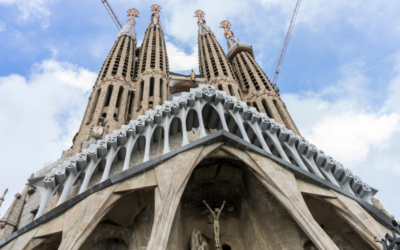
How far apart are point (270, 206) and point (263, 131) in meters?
2.84

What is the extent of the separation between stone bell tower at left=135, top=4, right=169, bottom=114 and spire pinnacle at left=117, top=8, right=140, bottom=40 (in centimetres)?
127

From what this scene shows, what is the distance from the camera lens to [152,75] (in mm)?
22734

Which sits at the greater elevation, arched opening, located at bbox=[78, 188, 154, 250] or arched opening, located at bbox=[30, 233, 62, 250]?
arched opening, located at bbox=[78, 188, 154, 250]

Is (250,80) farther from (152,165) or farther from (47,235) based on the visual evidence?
(47,235)

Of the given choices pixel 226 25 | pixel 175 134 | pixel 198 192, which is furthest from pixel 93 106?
pixel 226 25

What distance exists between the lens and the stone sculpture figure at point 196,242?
35.7 ft

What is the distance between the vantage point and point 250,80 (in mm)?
25859

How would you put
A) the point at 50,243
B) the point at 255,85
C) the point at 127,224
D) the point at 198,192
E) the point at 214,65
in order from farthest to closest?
1. the point at 214,65
2. the point at 255,85
3. the point at 198,192
4. the point at 127,224
5. the point at 50,243

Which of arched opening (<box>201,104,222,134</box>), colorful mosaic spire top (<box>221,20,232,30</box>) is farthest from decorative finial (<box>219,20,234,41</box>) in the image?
arched opening (<box>201,104,222,134</box>)

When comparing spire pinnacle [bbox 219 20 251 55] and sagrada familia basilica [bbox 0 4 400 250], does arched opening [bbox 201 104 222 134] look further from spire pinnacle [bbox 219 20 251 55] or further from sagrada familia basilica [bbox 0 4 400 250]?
spire pinnacle [bbox 219 20 251 55]

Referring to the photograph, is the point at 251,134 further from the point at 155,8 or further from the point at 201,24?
the point at 155,8

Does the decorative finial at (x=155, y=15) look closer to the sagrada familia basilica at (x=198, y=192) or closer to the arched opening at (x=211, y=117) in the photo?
the sagrada familia basilica at (x=198, y=192)

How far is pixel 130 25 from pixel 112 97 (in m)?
14.5

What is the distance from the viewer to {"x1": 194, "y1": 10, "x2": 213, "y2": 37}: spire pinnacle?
1358 inches
